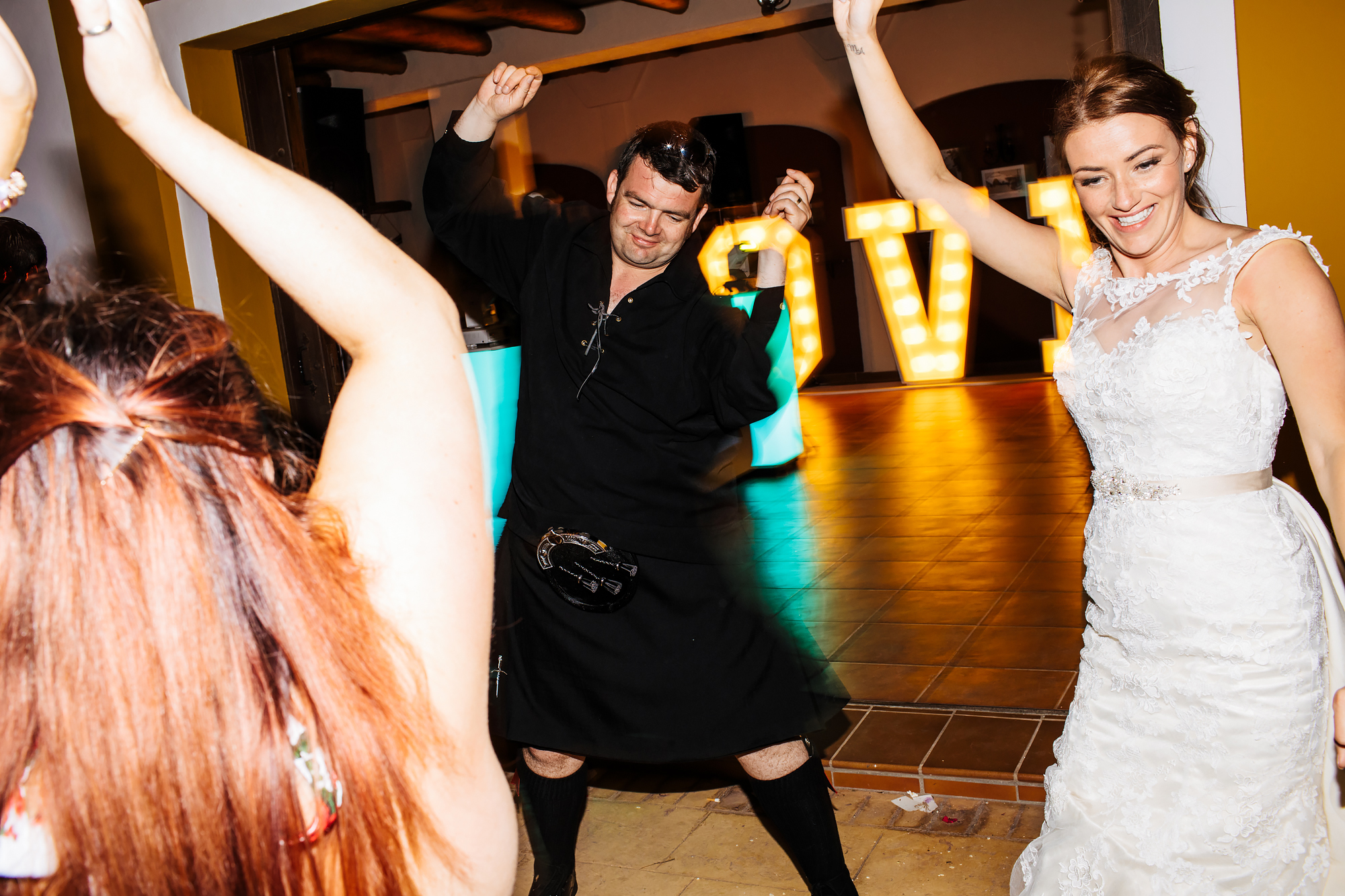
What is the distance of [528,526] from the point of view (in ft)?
7.89

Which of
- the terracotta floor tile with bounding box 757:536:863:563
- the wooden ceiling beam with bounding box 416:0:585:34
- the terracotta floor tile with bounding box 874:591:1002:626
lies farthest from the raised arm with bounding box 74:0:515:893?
the wooden ceiling beam with bounding box 416:0:585:34

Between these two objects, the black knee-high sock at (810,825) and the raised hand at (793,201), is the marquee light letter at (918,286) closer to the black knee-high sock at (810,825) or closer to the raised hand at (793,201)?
the raised hand at (793,201)

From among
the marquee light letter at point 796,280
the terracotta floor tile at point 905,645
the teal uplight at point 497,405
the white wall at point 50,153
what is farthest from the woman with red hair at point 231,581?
the marquee light letter at point 796,280

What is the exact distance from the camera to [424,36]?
21.5ft

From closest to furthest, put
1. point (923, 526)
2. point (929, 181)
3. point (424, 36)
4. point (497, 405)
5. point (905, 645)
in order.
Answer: point (929, 181) → point (905, 645) → point (497, 405) → point (923, 526) → point (424, 36)

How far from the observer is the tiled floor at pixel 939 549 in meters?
3.61

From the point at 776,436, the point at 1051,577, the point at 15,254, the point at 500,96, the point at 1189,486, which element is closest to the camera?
the point at 1189,486

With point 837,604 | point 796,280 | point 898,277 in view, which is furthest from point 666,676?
point 796,280

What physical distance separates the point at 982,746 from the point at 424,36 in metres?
5.59

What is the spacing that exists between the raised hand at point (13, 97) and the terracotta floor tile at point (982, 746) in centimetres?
277

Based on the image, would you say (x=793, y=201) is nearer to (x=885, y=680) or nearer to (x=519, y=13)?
(x=885, y=680)

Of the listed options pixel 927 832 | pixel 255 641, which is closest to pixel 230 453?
pixel 255 641

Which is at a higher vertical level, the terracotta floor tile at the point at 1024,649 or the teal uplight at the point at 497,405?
the teal uplight at the point at 497,405

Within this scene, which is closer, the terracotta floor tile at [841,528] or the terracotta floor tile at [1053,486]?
the terracotta floor tile at [841,528]
